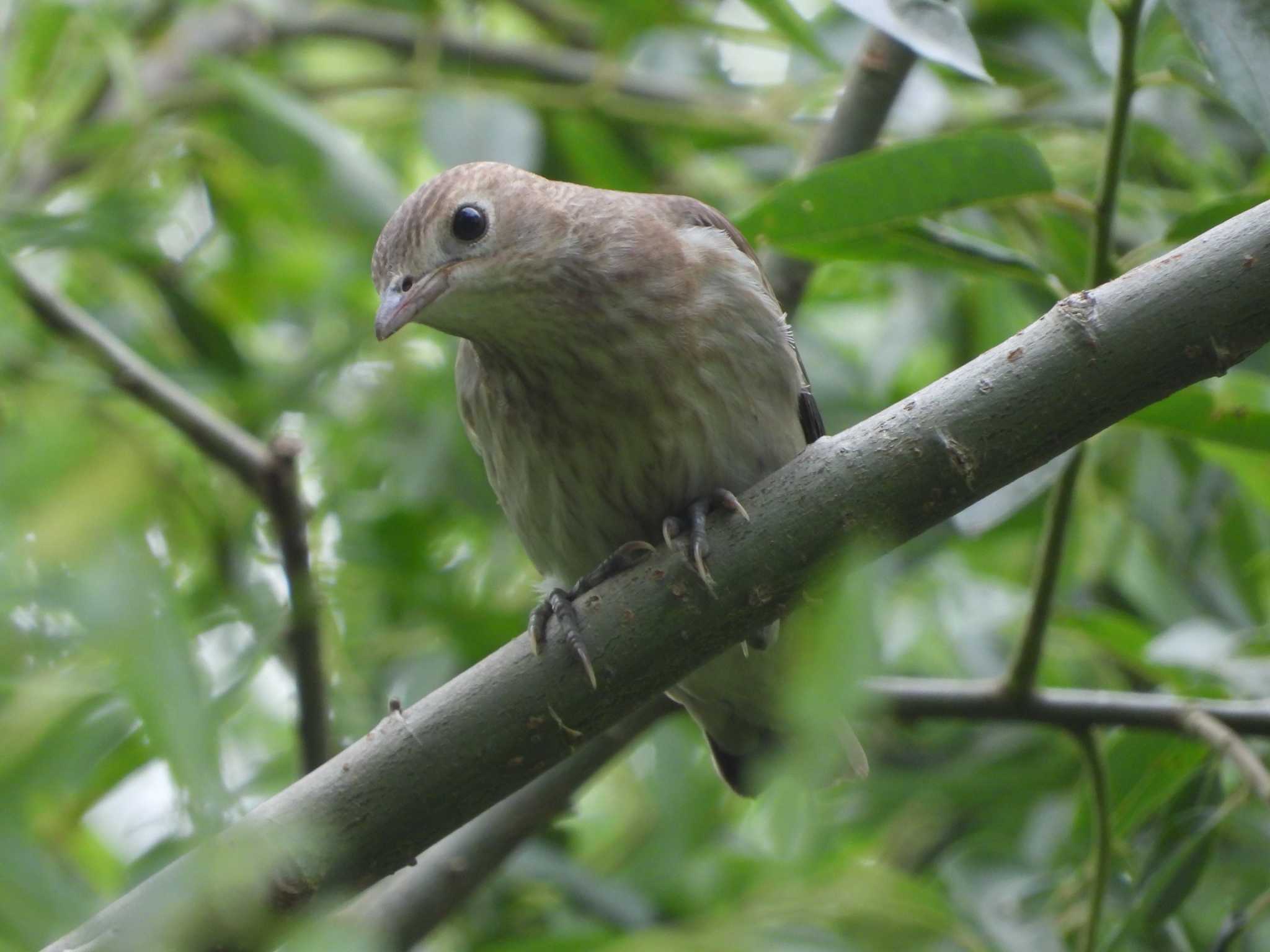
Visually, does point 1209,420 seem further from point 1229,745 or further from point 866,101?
point 866,101

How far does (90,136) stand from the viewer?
3473mm

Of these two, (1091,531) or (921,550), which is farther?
(1091,531)

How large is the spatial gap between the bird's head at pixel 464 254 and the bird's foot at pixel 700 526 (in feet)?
1.80

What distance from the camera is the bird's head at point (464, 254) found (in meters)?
2.82

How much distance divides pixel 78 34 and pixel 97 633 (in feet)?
9.56

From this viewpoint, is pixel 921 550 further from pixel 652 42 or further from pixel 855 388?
pixel 652 42

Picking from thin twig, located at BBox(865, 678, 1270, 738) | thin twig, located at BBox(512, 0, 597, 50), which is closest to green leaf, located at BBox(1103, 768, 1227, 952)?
thin twig, located at BBox(865, 678, 1270, 738)

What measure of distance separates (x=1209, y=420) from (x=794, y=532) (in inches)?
34.3

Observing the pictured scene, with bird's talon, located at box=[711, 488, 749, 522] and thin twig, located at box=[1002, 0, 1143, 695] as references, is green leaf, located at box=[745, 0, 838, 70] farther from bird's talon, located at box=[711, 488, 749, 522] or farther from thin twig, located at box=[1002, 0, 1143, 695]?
bird's talon, located at box=[711, 488, 749, 522]

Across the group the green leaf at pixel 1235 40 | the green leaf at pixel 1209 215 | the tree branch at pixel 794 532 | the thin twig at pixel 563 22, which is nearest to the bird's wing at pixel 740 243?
the green leaf at pixel 1209 215

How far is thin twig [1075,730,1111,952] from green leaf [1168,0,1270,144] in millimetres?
1145

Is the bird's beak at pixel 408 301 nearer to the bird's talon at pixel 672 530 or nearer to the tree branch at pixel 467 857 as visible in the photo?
the bird's talon at pixel 672 530

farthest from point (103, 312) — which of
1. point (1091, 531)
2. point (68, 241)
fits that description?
point (1091, 531)

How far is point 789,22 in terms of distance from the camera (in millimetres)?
2928
